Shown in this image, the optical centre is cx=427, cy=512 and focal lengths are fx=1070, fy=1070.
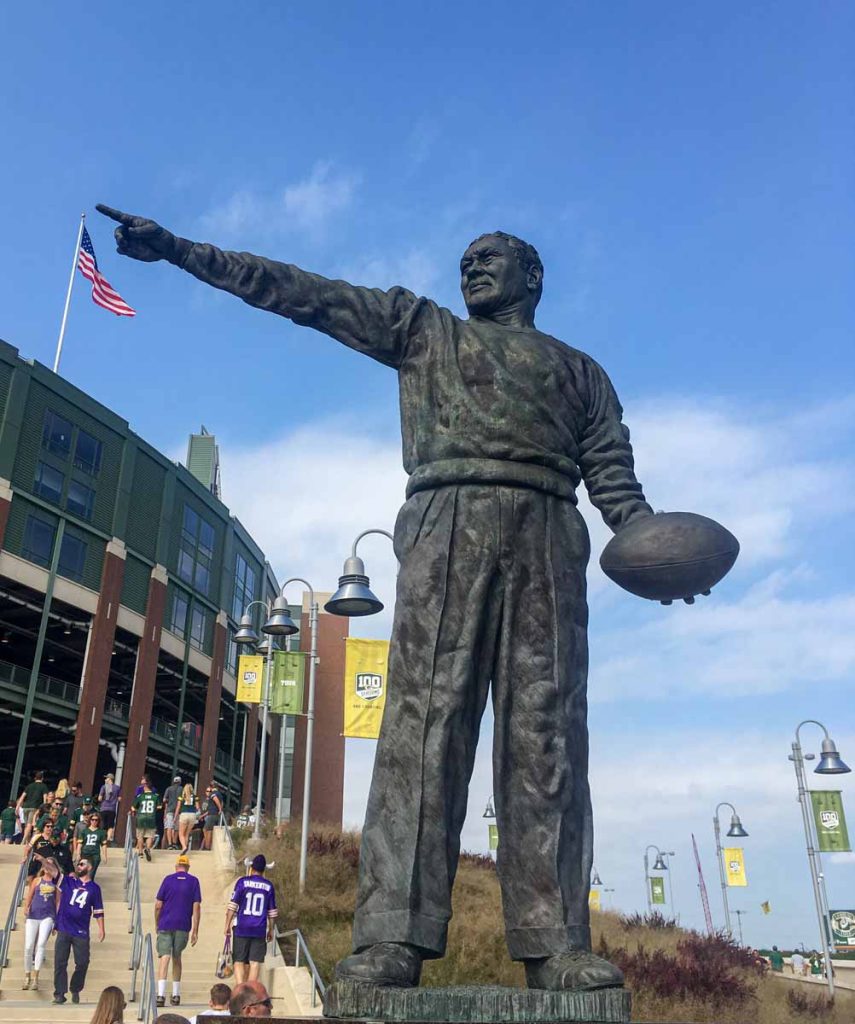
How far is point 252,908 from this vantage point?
1195 cm

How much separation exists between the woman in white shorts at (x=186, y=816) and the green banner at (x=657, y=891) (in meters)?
23.8

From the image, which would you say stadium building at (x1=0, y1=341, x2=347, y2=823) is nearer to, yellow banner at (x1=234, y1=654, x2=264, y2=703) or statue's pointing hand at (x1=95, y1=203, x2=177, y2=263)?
yellow banner at (x1=234, y1=654, x2=264, y2=703)

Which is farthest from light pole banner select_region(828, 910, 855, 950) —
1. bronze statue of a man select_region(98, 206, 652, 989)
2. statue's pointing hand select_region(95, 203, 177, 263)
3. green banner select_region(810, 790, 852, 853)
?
statue's pointing hand select_region(95, 203, 177, 263)

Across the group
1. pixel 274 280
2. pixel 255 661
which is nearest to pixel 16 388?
pixel 255 661

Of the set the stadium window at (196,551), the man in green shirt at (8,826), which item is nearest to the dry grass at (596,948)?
the man in green shirt at (8,826)

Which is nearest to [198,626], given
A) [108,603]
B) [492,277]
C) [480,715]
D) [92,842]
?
[108,603]

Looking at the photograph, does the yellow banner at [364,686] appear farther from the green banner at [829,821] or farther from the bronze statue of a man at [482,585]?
the bronze statue of a man at [482,585]

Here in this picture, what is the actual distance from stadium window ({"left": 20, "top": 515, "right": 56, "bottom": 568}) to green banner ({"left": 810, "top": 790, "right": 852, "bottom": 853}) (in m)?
26.8

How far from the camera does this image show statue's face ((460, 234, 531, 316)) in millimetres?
4824

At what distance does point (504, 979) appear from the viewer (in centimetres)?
A: 1609

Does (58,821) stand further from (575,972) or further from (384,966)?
(575,972)

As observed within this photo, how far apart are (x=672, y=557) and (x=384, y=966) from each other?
1.73 metres

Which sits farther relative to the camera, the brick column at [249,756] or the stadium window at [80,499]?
the brick column at [249,756]

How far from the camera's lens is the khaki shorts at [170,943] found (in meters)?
12.3
